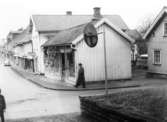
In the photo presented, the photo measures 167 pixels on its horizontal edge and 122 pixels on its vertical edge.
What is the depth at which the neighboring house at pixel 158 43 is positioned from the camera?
2331cm

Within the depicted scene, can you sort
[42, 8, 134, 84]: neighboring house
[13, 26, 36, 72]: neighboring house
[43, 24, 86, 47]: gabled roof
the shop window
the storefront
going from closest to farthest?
[42, 8, 134, 84]: neighboring house → the shop window → [43, 24, 86, 47]: gabled roof → the storefront → [13, 26, 36, 72]: neighboring house

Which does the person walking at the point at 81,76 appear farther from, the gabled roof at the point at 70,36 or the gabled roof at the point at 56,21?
the gabled roof at the point at 56,21

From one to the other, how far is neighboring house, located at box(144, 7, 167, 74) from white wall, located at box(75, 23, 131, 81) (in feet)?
9.13

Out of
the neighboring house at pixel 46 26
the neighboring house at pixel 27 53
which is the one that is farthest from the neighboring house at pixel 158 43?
the neighboring house at pixel 27 53

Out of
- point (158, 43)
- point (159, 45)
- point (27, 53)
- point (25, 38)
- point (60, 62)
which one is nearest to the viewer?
point (159, 45)

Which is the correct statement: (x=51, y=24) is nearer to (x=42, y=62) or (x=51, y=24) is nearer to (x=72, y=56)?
(x=42, y=62)

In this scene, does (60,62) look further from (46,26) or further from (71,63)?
(46,26)

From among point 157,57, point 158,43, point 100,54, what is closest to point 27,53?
point 100,54

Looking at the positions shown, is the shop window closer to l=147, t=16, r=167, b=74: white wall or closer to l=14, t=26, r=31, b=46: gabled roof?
l=147, t=16, r=167, b=74: white wall

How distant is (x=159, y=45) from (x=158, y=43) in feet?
0.74

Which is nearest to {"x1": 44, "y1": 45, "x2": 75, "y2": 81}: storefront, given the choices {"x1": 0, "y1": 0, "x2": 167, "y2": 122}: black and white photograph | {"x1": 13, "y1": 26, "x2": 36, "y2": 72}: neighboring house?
{"x1": 0, "y1": 0, "x2": 167, "y2": 122}: black and white photograph

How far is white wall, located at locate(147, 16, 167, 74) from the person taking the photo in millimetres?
23391

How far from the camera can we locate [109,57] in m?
22.6

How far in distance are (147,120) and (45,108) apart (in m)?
7.42
